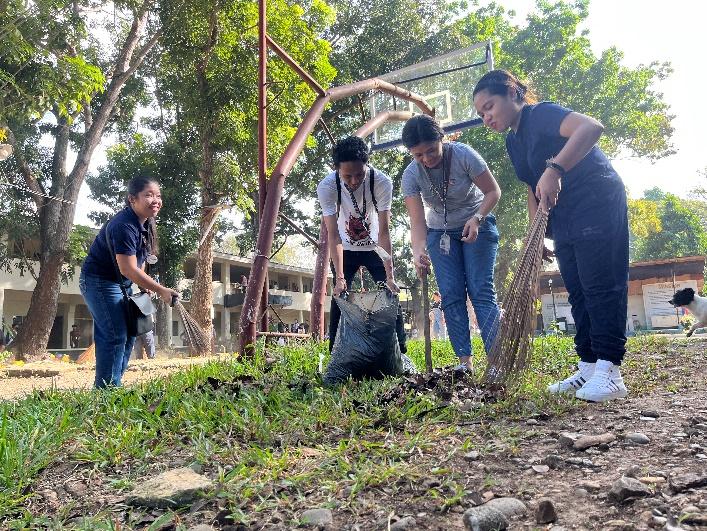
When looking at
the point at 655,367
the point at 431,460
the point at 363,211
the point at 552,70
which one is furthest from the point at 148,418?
the point at 552,70

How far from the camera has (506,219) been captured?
67.7 ft

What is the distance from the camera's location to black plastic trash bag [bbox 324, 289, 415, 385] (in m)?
3.40

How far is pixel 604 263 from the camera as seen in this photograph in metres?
2.88

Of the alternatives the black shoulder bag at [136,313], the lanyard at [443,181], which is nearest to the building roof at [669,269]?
the lanyard at [443,181]

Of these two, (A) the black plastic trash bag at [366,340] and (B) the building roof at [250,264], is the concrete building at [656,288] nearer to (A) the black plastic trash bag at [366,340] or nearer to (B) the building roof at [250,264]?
(B) the building roof at [250,264]

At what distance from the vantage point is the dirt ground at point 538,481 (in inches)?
59.9

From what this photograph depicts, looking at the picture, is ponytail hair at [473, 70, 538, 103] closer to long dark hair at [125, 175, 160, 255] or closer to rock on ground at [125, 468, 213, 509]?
long dark hair at [125, 175, 160, 255]

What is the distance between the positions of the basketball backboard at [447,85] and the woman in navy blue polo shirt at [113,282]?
6.98 m

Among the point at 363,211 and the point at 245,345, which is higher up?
the point at 363,211

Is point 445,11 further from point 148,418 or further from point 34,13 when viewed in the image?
point 148,418

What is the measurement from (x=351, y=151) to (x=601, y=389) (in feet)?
6.92

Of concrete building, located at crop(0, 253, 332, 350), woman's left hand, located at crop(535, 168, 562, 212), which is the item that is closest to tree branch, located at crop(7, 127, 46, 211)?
concrete building, located at crop(0, 253, 332, 350)

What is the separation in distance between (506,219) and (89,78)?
15947mm

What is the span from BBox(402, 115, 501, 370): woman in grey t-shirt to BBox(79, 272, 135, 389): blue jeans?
206 cm
